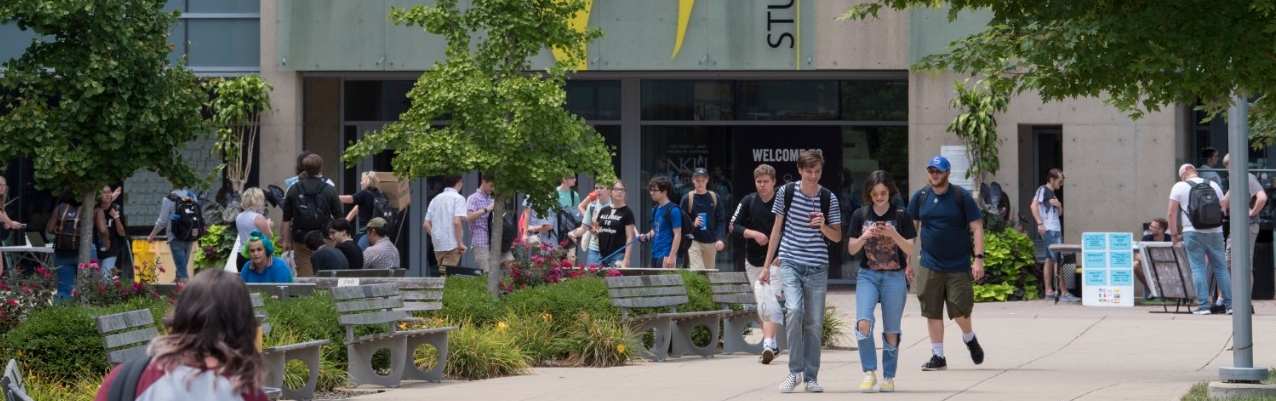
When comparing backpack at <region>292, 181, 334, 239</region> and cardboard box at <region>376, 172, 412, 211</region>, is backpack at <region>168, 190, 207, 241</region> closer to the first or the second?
cardboard box at <region>376, 172, 412, 211</region>

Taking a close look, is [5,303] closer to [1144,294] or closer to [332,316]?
[332,316]

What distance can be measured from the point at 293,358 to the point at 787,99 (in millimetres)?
15213

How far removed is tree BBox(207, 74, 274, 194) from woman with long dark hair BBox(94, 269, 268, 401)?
1995cm

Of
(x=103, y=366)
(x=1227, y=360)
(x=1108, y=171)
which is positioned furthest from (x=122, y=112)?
(x=1108, y=171)

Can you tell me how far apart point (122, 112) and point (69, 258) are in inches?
244

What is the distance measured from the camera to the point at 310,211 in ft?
57.0

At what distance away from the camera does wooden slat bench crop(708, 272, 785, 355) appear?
15.4 m

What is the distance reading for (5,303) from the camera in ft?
36.8

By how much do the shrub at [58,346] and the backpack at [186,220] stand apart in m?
11.6

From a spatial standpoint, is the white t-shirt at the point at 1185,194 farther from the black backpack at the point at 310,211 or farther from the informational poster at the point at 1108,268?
the black backpack at the point at 310,211

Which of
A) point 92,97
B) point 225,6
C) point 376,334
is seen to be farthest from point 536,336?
point 225,6

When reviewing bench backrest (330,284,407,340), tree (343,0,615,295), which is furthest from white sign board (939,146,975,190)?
bench backrest (330,284,407,340)

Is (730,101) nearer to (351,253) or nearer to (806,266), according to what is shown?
(351,253)

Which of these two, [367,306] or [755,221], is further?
[755,221]
